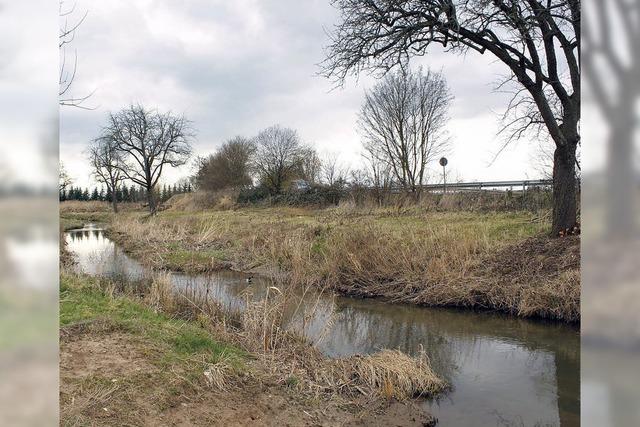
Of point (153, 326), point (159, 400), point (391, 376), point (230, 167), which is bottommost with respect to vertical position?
point (391, 376)

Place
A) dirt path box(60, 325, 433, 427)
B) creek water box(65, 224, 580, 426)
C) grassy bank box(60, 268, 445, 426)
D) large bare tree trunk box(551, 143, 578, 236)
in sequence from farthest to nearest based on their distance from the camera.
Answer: large bare tree trunk box(551, 143, 578, 236), creek water box(65, 224, 580, 426), grassy bank box(60, 268, 445, 426), dirt path box(60, 325, 433, 427)

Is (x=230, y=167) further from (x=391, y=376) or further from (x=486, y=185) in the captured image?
(x=391, y=376)

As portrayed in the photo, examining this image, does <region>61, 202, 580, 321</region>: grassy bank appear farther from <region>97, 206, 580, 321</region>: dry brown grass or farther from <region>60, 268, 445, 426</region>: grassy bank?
<region>60, 268, 445, 426</region>: grassy bank

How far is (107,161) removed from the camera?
3000 centimetres

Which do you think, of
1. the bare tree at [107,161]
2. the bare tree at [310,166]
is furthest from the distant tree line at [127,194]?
the bare tree at [310,166]

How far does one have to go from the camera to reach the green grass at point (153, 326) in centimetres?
472

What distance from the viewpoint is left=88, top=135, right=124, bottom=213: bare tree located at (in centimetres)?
2903

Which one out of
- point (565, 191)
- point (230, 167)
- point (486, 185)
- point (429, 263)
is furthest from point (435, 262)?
point (230, 167)

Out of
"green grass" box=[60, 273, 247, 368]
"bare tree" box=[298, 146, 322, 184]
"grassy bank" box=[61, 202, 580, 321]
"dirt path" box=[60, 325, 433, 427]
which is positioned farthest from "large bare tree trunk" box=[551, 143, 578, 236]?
"bare tree" box=[298, 146, 322, 184]

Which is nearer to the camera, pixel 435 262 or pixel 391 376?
pixel 391 376

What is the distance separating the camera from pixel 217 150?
3331 cm

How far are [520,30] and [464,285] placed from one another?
176 inches

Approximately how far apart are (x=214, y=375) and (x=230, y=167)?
2862cm

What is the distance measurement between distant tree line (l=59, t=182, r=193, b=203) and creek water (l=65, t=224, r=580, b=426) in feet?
92.0
